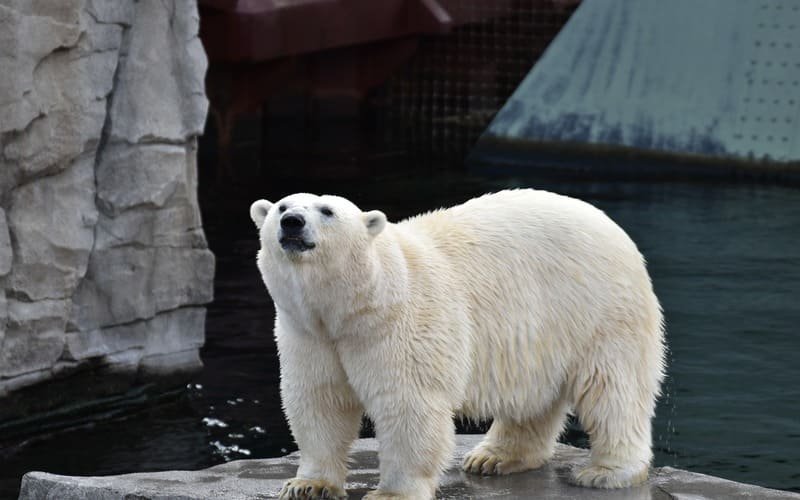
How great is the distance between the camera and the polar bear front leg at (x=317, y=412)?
4.13 meters

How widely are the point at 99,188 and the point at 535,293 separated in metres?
2.69

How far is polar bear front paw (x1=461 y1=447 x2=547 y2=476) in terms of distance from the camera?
15.3 ft

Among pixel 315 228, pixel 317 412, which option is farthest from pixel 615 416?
pixel 315 228

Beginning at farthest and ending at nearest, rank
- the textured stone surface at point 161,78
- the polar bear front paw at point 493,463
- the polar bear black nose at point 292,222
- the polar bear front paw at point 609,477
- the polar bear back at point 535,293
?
the textured stone surface at point 161,78 → the polar bear front paw at point 493,463 → the polar bear front paw at point 609,477 → the polar bear back at point 535,293 → the polar bear black nose at point 292,222

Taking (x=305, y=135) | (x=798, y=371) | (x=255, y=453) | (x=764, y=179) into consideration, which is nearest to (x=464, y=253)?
(x=255, y=453)

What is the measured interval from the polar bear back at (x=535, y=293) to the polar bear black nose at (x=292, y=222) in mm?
598

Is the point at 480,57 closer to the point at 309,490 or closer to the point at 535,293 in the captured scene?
the point at 535,293

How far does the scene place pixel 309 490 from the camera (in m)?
4.24

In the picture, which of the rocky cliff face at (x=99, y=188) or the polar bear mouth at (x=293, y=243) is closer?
the polar bear mouth at (x=293, y=243)

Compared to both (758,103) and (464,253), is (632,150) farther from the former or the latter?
(464,253)

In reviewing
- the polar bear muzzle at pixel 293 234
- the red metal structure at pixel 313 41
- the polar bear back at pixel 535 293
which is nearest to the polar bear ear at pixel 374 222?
the polar bear muzzle at pixel 293 234

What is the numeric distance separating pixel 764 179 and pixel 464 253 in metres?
8.41

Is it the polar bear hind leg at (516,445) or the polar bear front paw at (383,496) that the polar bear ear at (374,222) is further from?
the polar bear hind leg at (516,445)

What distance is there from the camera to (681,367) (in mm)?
7301
